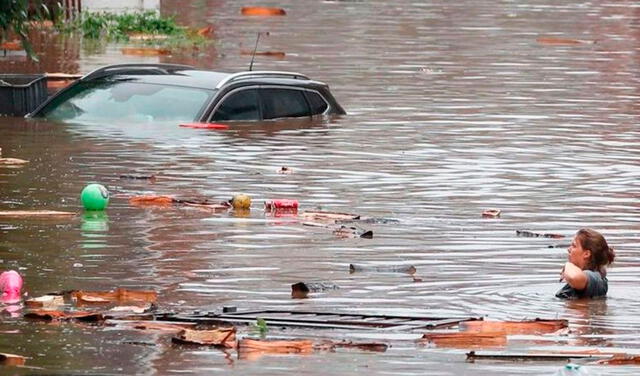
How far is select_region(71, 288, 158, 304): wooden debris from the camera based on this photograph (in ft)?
39.4

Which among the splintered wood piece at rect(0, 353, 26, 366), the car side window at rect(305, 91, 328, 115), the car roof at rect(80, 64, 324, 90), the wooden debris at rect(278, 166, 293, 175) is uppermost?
the car roof at rect(80, 64, 324, 90)

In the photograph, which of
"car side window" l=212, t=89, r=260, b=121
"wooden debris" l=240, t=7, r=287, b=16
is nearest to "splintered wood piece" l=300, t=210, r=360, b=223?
"car side window" l=212, t=89, r=260, b=121

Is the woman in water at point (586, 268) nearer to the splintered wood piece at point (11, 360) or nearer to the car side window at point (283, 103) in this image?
the splintered wood piece at point (11, 360)

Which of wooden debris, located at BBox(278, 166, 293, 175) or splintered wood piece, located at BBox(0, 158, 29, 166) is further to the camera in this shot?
splintered wood piece, located at BBox(0, 158, 29, 166)

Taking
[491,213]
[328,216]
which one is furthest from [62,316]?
[491,213]

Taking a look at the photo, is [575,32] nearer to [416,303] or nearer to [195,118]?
[195,118]

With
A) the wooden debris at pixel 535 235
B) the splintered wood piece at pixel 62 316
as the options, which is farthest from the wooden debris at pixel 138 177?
the splintered wood piece at pixel 62 316

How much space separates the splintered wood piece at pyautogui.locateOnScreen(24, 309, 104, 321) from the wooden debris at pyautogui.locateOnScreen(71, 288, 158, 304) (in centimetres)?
58

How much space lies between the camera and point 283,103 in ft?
80.9

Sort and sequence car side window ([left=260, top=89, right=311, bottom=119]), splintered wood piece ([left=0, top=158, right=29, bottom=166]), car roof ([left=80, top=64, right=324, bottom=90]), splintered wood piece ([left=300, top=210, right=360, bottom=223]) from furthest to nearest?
car side window ([left=260, top=89, right=311, bottom=119]) → car roof ([left=80, top=64, right=324, bottom=90]) → splintered wood piece ([left=0, top=158, right=29, bottom=166]) → splintered wood piece ([left=300, top=210, right=360, bottom=223])

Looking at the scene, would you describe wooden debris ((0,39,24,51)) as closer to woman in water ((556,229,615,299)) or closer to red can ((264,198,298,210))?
red can ((264,198,298,210))

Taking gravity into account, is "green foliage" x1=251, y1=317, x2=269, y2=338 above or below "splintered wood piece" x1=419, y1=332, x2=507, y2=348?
above

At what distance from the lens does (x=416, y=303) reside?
40.3ft

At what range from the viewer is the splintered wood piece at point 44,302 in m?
11.7
